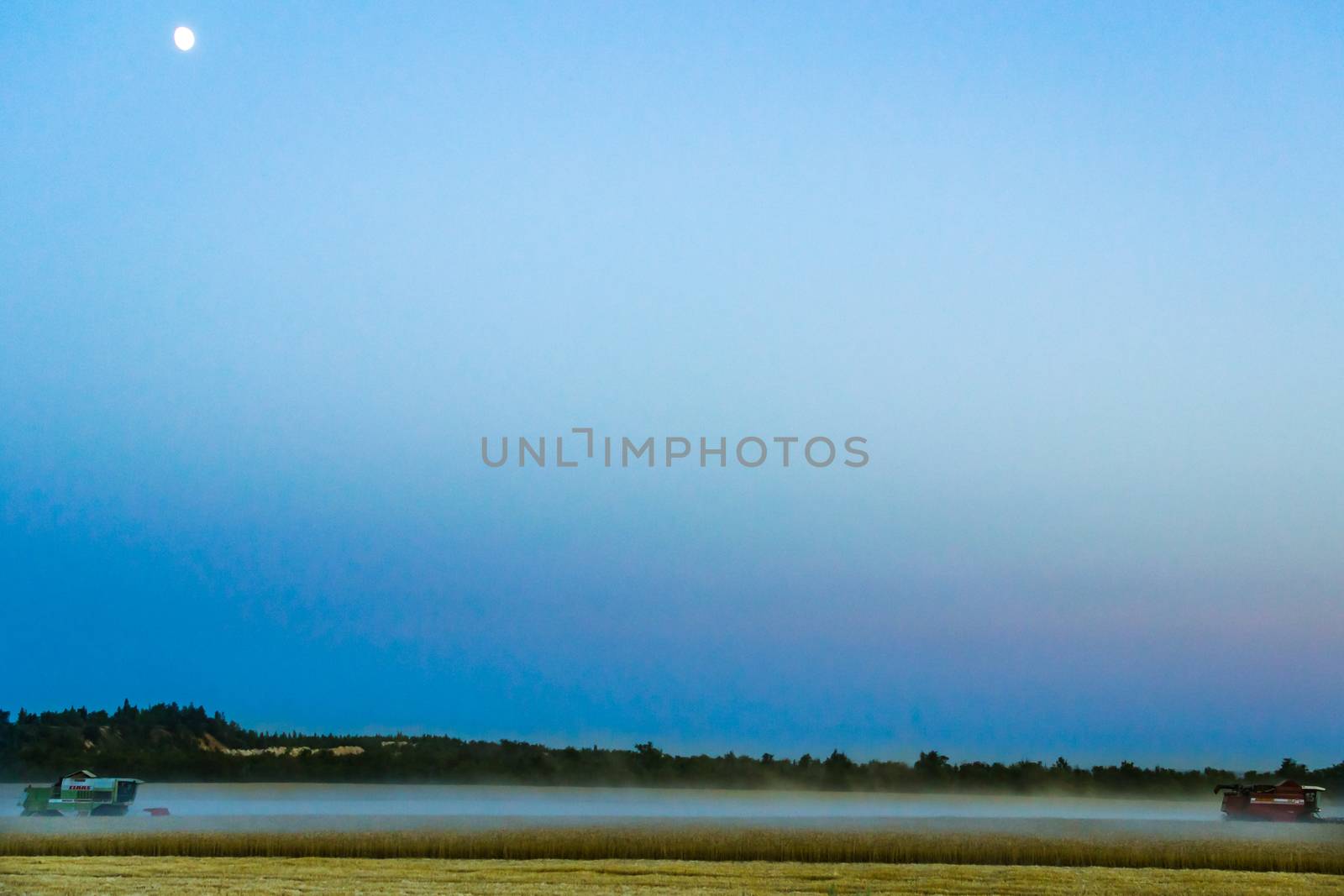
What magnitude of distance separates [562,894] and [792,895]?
14.8 ft

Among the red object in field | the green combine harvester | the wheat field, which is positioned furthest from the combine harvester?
the green combine harvester

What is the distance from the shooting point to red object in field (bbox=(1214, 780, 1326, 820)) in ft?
155

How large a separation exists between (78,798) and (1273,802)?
43.6m

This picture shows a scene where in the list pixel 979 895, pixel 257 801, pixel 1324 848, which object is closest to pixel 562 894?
pixel 979 895

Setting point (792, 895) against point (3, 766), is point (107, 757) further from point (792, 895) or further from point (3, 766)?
point (792, 895)

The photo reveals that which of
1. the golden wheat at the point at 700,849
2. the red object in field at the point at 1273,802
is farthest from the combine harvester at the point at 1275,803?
the golden wheat at the point at 700,849

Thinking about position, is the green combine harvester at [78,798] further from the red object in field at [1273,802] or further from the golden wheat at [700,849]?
the red object in field at [1273,802]

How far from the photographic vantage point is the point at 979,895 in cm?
2517

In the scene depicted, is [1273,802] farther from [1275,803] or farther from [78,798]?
[78,798]

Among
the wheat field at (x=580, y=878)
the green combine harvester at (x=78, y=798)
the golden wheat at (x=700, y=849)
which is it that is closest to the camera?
the wheat field at (x=580, y=878)

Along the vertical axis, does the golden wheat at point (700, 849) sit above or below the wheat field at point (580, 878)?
above

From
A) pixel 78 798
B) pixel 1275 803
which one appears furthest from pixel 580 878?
pixel 1275 803

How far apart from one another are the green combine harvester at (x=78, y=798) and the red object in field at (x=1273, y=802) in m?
41.5

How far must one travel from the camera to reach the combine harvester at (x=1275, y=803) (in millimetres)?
47156
